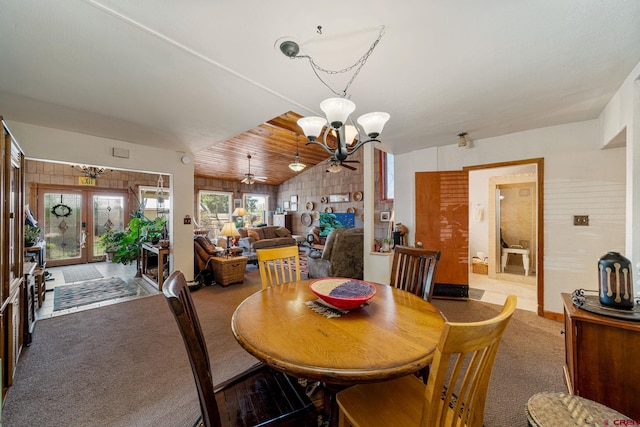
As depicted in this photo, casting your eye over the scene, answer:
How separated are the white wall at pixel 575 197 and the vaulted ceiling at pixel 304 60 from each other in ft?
0.90

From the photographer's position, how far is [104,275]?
5.02 metres

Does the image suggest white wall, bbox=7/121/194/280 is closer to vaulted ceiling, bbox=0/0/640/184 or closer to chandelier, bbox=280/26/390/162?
vaulted ceiling, bbox=0/0/640/184

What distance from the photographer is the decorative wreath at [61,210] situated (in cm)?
585

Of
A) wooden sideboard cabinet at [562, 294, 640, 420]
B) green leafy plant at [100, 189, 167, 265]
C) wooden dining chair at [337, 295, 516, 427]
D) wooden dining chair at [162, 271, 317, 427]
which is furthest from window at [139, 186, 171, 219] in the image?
wooden sideboard cabinet at [562, 294, 640, 420]

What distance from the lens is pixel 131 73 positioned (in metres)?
2.08

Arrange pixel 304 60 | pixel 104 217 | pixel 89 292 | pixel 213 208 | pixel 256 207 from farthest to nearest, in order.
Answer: pixel 256 207 → pixel 213 208 → pixel 104 217 → pixel 89 292 → pixel 304 60

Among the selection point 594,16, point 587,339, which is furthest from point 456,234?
point 594,16

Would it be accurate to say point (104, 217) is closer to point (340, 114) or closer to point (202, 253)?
point (202, 253)

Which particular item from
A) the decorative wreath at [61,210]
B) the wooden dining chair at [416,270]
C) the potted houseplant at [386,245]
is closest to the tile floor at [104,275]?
the decorative wreath at [61,210]

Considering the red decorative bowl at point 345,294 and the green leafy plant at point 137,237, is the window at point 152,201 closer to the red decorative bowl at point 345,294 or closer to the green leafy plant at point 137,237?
the green leafy plant at point 137,237

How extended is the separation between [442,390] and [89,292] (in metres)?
5.30

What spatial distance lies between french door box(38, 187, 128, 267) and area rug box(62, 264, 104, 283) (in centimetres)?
43

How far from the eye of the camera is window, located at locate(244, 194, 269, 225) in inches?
386

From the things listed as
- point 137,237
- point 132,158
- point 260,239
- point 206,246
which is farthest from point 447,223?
point 137,237
